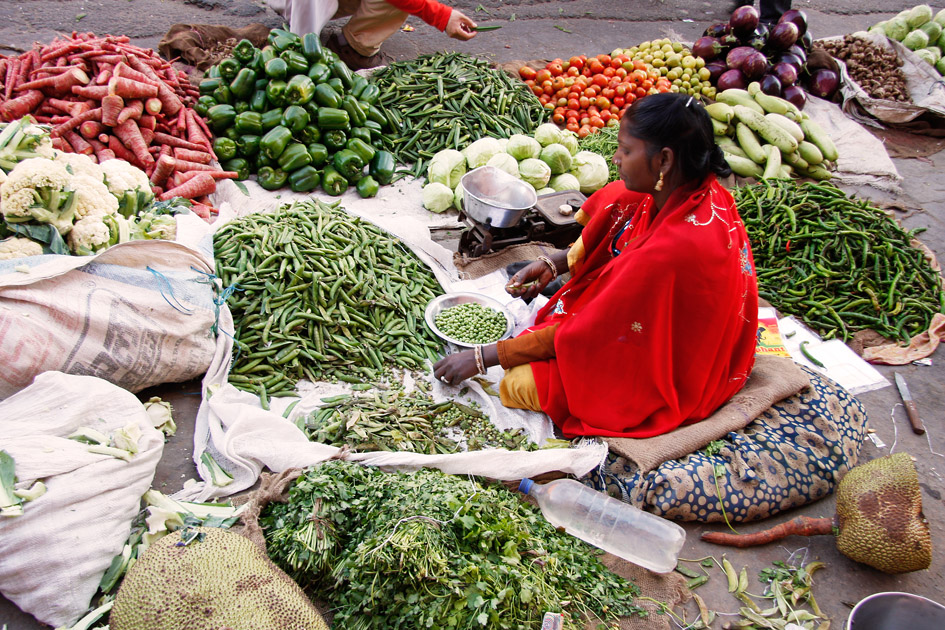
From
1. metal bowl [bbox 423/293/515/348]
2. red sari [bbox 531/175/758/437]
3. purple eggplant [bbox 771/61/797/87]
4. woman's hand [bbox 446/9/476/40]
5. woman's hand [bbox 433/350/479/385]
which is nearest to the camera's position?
red sari [bbox 531/175/758/437]

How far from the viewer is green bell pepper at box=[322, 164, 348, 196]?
4703mm

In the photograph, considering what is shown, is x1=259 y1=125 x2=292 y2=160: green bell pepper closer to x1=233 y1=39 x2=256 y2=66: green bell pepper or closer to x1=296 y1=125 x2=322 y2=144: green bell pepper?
x1=296 y1=125 x2=322 y2=144: green bell pepper

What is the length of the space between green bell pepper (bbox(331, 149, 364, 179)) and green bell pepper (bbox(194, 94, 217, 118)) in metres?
1.05

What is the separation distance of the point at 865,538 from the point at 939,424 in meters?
1.42

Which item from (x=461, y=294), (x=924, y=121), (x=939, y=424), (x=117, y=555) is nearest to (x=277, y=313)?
(x=461, y=294)

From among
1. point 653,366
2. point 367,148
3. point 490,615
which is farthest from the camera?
point 367,148

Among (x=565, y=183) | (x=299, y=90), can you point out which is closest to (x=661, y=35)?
(x=565, y=183)

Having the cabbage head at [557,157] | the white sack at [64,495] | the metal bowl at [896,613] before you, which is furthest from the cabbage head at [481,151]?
the metal bowl at [896,613]

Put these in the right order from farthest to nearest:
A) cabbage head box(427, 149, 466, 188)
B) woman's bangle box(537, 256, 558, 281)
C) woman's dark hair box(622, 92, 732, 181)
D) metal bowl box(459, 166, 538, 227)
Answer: cabbage head box(427, 149, 466, 188)
metal bowl box(459, 166, 538, 227)
woman's bangle box(537, 256, 558, 281)
woman's dark hair box(622, 92, 732, 181)

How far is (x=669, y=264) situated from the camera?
2408 millimetres

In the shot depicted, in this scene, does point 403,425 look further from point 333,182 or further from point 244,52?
point 244,52

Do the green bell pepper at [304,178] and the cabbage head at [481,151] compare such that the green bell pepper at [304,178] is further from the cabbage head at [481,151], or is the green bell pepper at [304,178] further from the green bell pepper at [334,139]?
the cabbage head at [481,151]

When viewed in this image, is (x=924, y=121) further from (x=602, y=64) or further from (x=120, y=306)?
(x=120, y=306)

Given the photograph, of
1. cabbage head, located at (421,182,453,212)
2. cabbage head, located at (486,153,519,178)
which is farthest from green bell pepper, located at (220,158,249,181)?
cabbage head, located at (486,153,519,178)
